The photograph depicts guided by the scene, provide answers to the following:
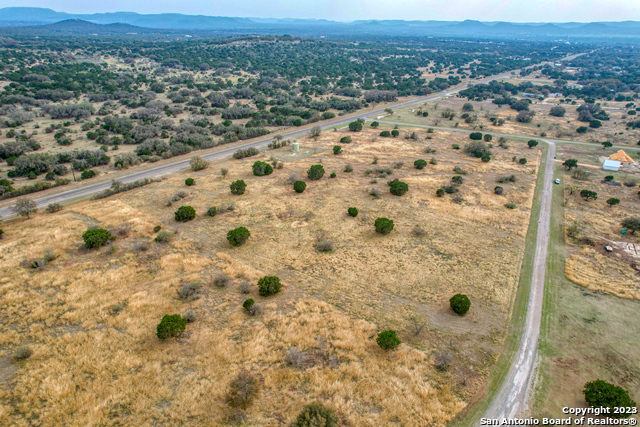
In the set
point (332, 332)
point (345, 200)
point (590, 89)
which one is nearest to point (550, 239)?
point (345, 200)

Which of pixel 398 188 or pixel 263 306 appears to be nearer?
pixel 263 306

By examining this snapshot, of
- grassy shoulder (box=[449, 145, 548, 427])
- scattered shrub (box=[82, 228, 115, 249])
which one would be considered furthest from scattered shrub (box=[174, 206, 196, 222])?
grassy shoulder (box=[449, 145, 548, 427])

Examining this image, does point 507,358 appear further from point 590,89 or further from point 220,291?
point 590,89

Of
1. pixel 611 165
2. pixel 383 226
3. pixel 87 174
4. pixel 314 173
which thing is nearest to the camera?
pixel 383 226

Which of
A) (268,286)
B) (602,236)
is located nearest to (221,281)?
(268,286)

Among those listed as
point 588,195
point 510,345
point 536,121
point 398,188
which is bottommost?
point 510,345

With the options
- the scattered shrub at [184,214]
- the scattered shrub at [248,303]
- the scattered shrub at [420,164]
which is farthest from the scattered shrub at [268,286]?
the scattered shrub at [420,164]

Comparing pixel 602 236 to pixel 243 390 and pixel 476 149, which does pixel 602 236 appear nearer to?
pixel 476 149
